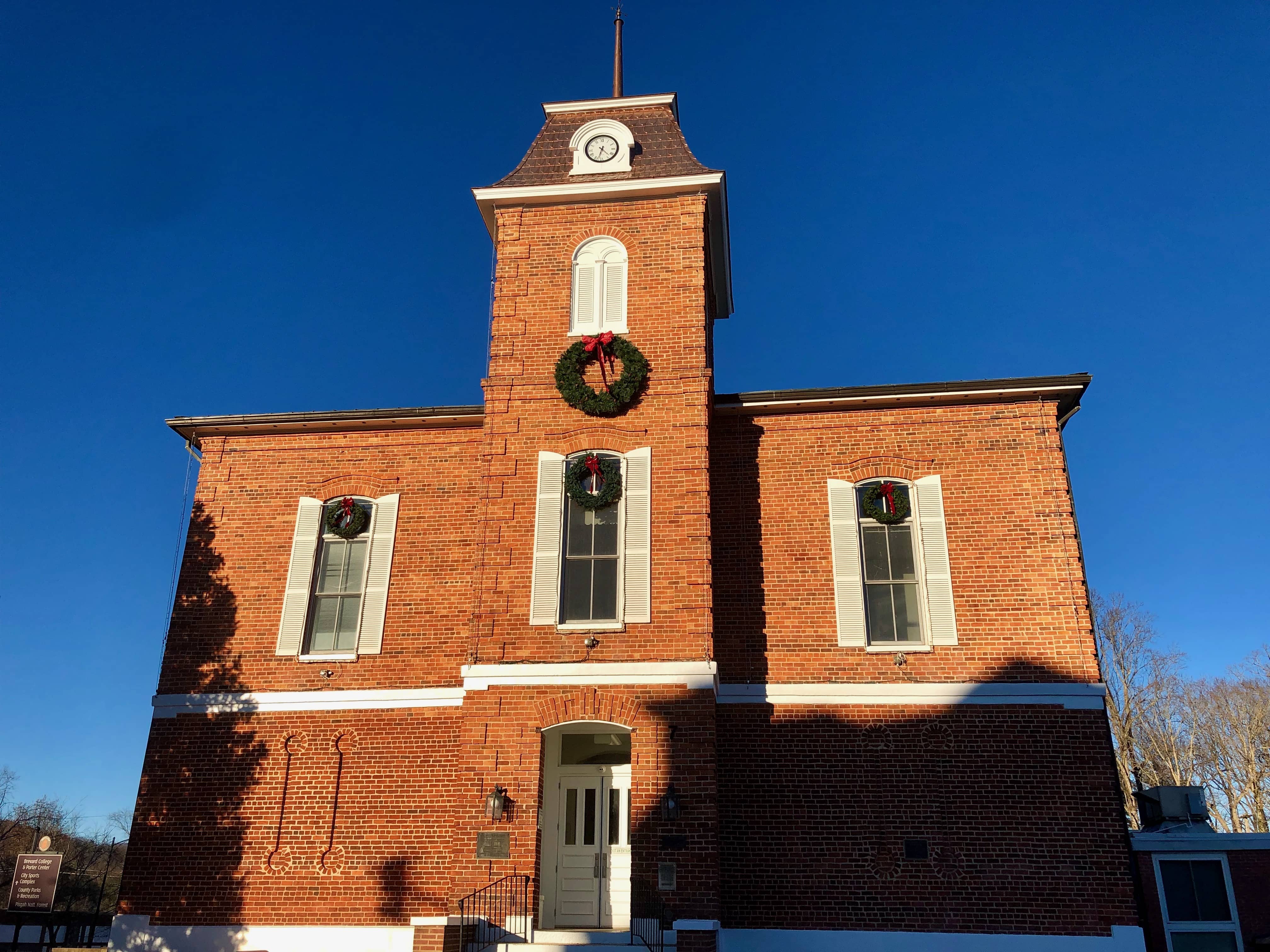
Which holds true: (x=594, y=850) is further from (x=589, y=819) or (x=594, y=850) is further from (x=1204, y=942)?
(x=1204, y=942)

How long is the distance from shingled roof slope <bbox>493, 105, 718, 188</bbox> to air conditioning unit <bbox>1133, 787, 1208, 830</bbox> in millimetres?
12018

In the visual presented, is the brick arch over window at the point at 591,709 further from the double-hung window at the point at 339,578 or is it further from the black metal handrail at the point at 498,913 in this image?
the double-hung window at the point at 339,578

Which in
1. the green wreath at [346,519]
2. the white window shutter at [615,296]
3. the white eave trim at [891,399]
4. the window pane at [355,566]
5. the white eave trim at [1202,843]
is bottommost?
the white eave trim at [1202,843]

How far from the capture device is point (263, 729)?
46.6 ft

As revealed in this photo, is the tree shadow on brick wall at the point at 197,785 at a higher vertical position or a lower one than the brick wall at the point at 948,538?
lower

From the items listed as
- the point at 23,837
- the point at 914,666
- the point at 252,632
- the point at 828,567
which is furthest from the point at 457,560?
the point at 23,837

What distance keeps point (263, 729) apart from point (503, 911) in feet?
15.8

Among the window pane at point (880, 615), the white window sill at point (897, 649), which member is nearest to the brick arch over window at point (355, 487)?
the window pane at point (880, 615)

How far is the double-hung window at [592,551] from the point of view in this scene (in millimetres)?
13367

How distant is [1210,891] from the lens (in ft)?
43.7

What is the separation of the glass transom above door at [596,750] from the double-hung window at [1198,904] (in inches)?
296

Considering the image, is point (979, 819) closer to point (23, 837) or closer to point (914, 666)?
point (914, 666)

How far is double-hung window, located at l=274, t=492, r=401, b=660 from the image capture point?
14.6 m

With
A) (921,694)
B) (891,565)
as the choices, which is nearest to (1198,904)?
(921,694)
